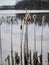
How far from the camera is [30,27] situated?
181 centimetres

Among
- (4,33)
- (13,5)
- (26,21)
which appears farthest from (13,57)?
(13,5)

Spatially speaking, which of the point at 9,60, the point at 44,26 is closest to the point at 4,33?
the point at 9,60

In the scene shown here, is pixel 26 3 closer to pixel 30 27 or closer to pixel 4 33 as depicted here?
pixel 30 27

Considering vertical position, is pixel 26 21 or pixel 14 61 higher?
pixel 26 21

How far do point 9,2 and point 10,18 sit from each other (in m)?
0.16

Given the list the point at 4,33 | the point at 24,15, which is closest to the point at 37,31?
the point at 24,15

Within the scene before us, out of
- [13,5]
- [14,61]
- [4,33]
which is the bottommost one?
[14,61]

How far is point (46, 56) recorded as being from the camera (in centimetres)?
181

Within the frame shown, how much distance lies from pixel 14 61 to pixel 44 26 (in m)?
0.46

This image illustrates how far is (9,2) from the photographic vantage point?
5.98 ft

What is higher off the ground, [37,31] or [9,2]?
[9,2]

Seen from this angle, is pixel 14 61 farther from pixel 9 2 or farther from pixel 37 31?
pixel 9 2

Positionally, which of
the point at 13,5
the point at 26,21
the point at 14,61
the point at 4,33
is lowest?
the point at 14,61

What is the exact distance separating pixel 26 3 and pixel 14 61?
1.95ft
